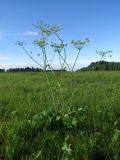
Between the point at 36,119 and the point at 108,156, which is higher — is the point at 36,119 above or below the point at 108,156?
above

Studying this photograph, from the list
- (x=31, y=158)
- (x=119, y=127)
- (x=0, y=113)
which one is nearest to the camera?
(x=31, y=158)

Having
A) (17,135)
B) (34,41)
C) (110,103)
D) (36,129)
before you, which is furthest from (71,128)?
(110,103)

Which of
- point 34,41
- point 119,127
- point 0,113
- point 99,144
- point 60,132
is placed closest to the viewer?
point 99,144

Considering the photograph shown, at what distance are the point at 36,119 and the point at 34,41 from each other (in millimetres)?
1591

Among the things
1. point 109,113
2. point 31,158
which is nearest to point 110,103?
point 109,113

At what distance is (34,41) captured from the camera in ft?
20.4

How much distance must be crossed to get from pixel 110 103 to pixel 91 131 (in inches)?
101

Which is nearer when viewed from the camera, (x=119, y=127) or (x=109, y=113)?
(x=119, y=127)

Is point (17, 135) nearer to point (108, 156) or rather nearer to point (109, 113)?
point (108, 156)

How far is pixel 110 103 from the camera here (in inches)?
307

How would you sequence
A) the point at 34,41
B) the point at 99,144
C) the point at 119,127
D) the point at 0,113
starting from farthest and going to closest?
the point at 0,113 < the point at 34,41 < the point at 119,127 < the point at 99,144

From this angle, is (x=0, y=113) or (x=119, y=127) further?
(x=0, y=113)

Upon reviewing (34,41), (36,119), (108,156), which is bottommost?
(108,156)

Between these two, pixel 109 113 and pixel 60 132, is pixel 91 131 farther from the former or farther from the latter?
pixel 109 113
